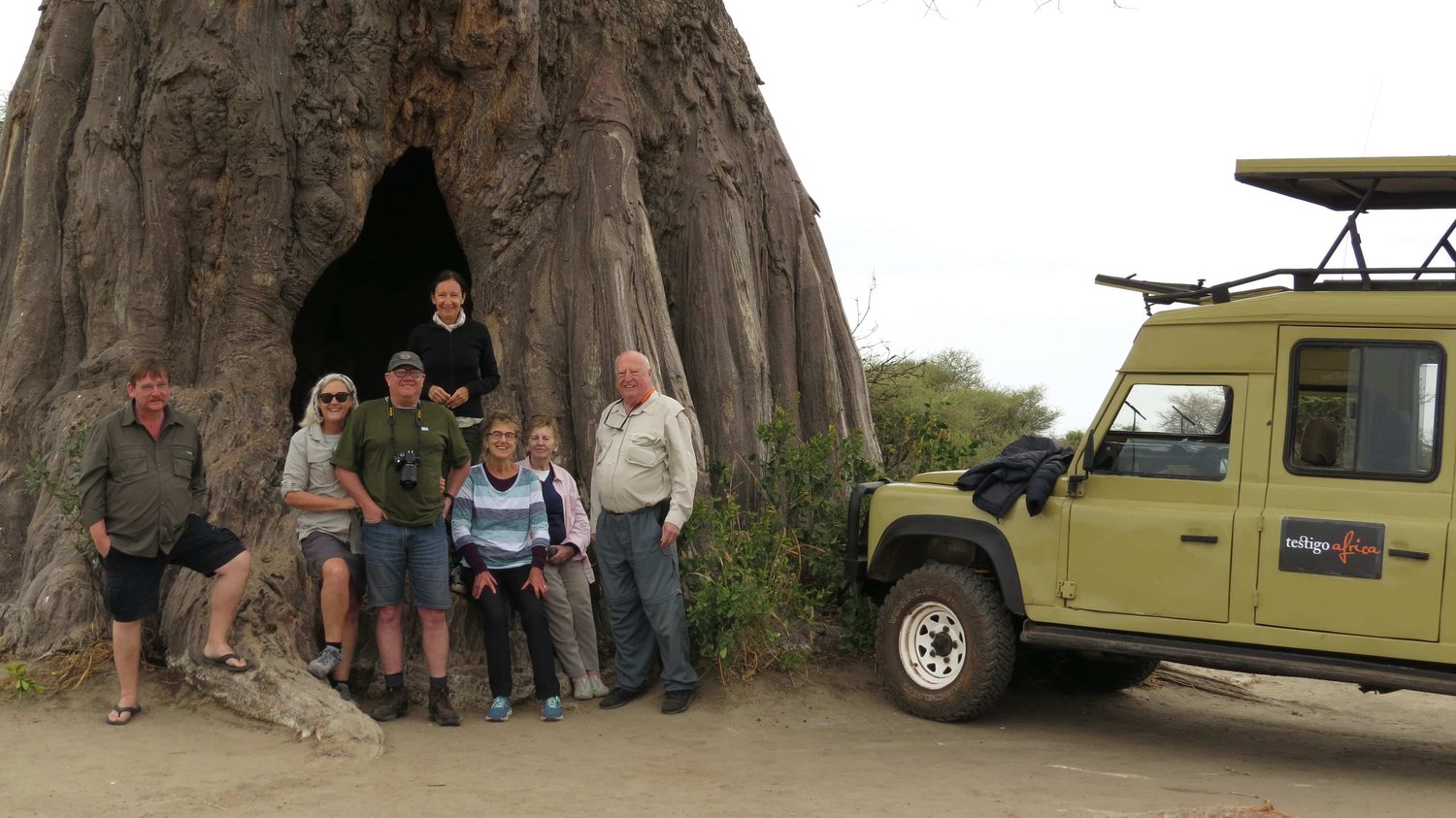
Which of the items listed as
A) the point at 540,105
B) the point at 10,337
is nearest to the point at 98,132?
the point at 10,337

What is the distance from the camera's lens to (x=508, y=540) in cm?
816

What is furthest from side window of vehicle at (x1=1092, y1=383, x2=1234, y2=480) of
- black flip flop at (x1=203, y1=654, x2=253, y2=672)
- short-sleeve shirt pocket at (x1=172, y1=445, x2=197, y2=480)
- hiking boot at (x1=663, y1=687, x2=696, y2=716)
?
short-sleeve shirt pocket at (x1=172, y1=445, x2=197, y2=480)

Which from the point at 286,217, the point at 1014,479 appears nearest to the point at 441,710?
the point at 1014,479

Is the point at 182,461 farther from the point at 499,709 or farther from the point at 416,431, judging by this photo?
the point at 499,709

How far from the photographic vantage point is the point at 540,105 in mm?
10461

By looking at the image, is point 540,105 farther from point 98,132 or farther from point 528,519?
point 528,519

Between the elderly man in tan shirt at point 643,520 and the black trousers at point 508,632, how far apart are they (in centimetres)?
47

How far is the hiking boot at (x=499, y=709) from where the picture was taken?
7.98 m

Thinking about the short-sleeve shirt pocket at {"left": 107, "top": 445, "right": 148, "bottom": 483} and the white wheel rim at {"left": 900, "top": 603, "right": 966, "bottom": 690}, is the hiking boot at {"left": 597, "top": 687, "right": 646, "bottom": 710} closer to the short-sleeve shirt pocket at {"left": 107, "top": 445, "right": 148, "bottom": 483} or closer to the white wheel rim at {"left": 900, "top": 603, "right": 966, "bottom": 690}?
the white wheel rim at {"left": 900, "top": 603, "right": 966, "bottom": 690}

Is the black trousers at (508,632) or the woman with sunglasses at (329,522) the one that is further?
the black trousers at (508,632)

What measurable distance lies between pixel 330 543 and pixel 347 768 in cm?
148

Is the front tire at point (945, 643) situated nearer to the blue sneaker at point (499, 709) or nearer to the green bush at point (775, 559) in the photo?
the green bush at point (775, 559)

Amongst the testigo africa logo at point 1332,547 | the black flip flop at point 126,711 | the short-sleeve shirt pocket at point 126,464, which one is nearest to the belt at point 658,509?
the short-sleeve shirt pocket at point 126,464

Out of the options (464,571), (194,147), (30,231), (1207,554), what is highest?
(194,147)
